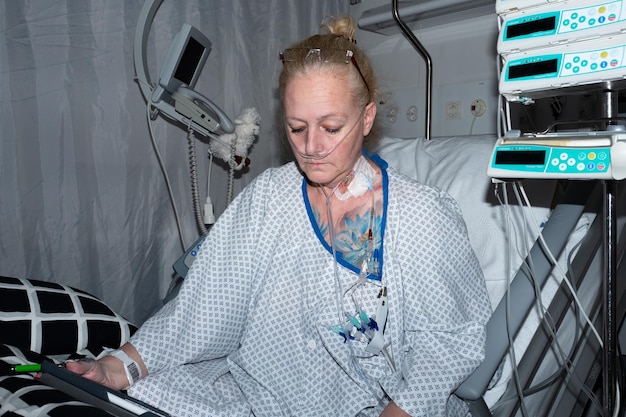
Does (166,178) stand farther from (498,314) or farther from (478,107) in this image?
(498,314)

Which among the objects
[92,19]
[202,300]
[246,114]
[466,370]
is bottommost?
[466,370]

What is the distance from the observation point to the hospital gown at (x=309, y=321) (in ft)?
4.00

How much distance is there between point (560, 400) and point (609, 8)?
0.95m

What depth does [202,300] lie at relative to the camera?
1366 millimetres

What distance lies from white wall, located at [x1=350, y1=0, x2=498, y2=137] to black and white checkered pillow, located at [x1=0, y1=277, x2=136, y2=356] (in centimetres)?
131

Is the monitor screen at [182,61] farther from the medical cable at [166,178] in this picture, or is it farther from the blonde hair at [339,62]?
the blonde hair at [339,62]

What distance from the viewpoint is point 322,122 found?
130 centimetres

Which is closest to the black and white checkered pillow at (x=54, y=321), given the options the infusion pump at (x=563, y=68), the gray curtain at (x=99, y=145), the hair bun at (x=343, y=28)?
the gray curtain at (x=99, y=145)

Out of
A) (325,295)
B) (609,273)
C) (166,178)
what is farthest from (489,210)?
(166,178)

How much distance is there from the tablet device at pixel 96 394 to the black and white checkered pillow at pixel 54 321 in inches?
15.1

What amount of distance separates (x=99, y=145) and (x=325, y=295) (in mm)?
1245

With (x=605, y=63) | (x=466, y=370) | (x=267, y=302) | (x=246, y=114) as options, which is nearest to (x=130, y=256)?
(x=246, y=114)

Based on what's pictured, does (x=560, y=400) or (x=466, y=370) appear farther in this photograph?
(x=560, y=400)

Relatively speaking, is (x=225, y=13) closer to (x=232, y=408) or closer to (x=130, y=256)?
(x=130, y=256)
